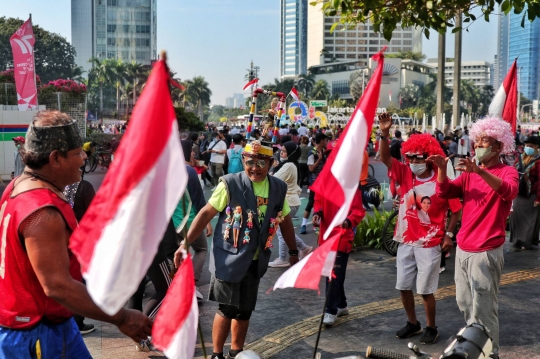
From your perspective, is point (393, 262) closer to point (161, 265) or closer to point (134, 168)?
point (161, 265)

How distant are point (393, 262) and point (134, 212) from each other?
7.02 meters

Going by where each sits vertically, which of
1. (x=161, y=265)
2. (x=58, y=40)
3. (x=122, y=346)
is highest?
(x=58, y=40)

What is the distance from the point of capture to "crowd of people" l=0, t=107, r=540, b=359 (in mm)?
2783

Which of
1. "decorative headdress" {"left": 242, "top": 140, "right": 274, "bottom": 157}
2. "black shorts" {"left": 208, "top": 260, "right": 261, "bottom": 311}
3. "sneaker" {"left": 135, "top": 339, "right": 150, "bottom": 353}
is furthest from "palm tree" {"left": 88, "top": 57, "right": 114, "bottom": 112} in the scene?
"black shorts" {"left": 208, "top": 260, "right": 261, "bottom": 311}

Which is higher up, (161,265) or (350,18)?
(350,18)

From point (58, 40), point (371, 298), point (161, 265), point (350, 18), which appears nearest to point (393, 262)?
point (371, 298)

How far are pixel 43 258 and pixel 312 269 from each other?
1.15 m

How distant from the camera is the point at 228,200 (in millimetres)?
4828

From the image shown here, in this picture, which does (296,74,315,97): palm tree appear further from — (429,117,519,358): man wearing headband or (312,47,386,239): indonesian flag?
(312,47,386,239): indonesian flag

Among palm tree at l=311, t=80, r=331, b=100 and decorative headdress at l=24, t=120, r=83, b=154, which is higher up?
palm tree at l=311, t=80, r=331, b=100

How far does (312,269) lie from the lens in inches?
113

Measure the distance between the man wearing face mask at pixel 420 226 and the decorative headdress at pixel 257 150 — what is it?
3.37ft

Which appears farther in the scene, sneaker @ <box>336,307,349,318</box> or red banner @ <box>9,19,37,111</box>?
red banner @ <box>9,19,37,111</box>

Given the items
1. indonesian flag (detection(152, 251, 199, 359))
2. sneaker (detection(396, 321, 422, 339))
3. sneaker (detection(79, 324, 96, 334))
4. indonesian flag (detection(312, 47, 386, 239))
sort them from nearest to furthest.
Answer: indonesian flag (detection(152, 251, 199, 359)) < indonesian flag (detection(312, 47, 386, 239)) < sneaker (detection(396, 321, 422, 339)) < sneaker (detection(79, 324, 96, 334))
